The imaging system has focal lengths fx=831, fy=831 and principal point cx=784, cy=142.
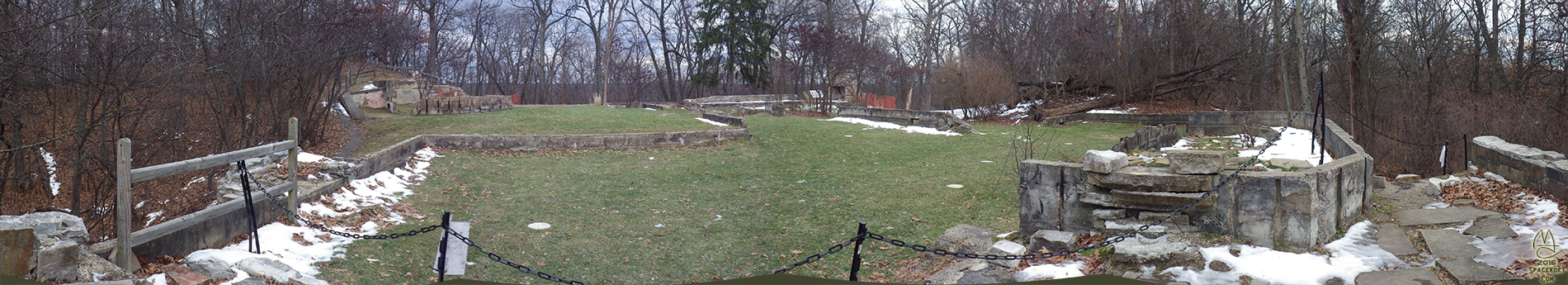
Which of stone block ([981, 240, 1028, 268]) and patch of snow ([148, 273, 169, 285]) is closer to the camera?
patch of snow ([148, 273, 169, 285])

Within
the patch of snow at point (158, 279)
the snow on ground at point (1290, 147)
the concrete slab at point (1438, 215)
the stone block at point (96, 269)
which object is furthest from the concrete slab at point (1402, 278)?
the stone block at point (96, 269)

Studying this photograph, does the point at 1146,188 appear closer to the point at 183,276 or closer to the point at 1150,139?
the point at 183,276

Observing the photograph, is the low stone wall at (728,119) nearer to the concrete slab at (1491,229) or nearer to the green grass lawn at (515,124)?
the green grass lawn at (515,124)

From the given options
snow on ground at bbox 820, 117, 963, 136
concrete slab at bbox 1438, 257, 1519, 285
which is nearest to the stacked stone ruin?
concrete slab at bbox 1438, 257, 1519, 285

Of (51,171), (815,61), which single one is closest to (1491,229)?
(51,171)

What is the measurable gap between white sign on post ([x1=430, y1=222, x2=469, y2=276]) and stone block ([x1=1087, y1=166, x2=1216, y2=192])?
4.67 meters

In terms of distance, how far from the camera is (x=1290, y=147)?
1187 cm

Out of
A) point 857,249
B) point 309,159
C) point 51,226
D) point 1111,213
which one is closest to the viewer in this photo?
point 51,226

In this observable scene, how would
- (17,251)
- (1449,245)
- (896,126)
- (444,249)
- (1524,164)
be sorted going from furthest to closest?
1. (896,126)
2. (1524,164)
3. (1449,245)
4. (444,249)
5. (17,251)

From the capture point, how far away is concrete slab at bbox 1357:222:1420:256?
6.00 m

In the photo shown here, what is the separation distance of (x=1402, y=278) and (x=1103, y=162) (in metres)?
1.96

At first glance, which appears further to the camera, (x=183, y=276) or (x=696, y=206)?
(x=696, y=206)

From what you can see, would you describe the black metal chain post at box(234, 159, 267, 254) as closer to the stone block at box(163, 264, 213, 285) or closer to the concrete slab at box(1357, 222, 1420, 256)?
the stone block at box(163, 264, 213, 285)

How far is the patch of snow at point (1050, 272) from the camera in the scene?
5.65m
